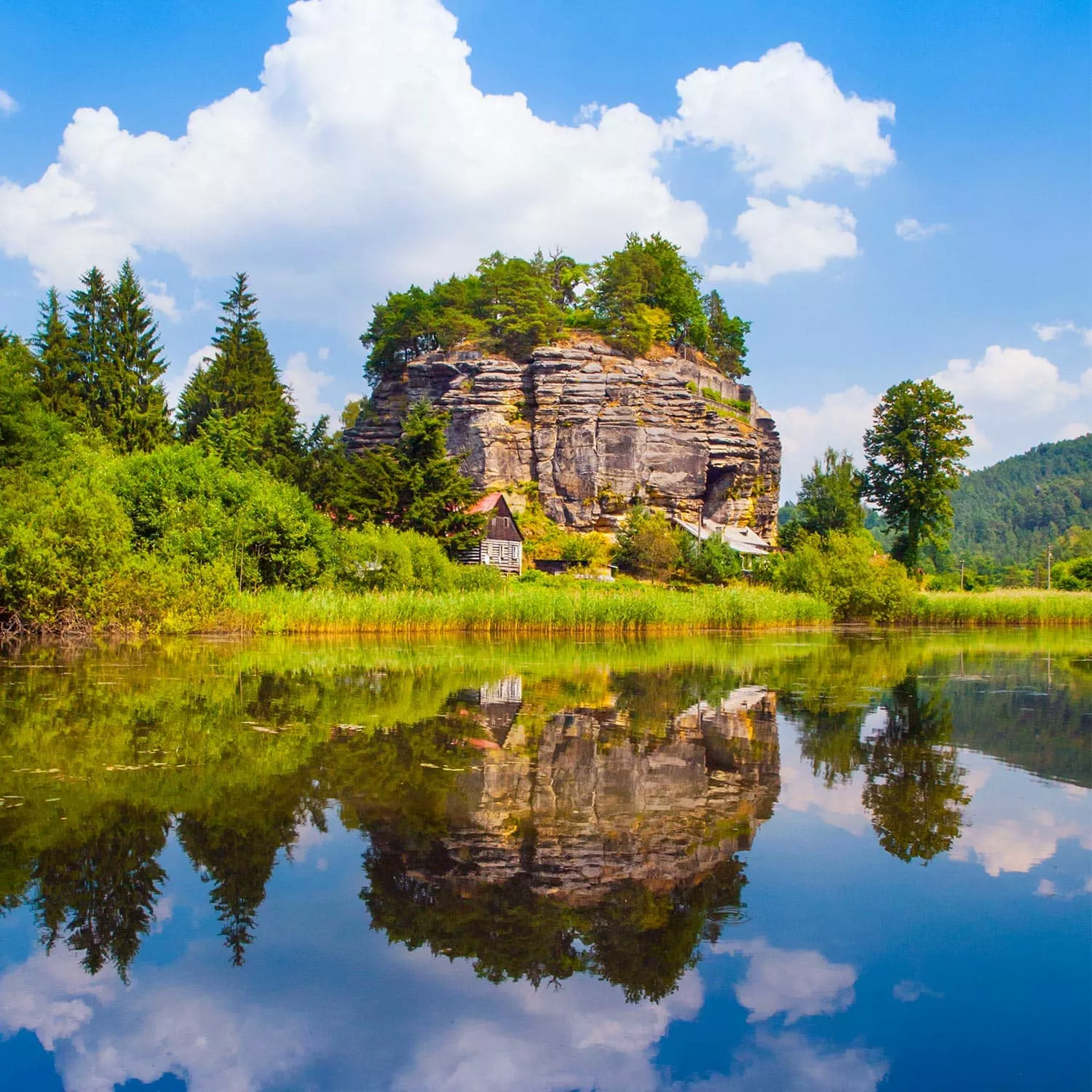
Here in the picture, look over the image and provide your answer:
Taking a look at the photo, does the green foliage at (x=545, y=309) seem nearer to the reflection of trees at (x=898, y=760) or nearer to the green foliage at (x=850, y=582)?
the green foliage at (x=850, y=582)

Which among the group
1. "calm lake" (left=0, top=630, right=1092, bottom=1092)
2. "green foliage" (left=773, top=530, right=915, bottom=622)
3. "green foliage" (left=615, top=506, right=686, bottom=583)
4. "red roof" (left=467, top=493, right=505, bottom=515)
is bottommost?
"calm lake" (left=0, top=630, right=1092, bottom=1092)

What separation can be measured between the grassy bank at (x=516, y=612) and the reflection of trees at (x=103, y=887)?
66.7ft

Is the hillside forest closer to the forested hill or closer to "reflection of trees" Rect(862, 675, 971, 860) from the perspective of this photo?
"reflection of trees" Rect(862, 675, 971, 860)

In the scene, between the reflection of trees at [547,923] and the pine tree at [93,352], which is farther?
the pine tree at [93,352]

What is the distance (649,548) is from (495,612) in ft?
66.8

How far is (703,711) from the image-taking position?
12.4 meters

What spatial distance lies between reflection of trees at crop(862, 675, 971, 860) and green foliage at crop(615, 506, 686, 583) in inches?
1386

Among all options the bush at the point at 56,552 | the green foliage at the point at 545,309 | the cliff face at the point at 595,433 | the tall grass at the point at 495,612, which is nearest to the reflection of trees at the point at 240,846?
the bush at the point at 56,552

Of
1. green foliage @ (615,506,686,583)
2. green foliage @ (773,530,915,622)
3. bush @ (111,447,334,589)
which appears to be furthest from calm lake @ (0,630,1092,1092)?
green foliage @ (615,506,686,583)

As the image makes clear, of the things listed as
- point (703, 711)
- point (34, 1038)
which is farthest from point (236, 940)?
point (703, 711)

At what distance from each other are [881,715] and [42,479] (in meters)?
22.7

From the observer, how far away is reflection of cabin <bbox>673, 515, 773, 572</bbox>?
175 feet

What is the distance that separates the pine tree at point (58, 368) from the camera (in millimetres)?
40750

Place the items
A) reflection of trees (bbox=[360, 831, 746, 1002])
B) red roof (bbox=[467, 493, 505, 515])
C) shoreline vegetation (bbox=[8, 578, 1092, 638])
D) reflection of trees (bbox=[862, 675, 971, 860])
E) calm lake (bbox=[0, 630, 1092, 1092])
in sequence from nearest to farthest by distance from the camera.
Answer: calm lake (bbox=[0, 630, 1092, 1092]) → reflection of trees (bbox=[360, 831, 746, 1002]) → reflection of trees (bbox=[862, 675, 971, 860]) → shoreline vegetation (bbox=[8, 578, 1092, 638]) → red roof (bbox=[467, 493, 505, 515])
